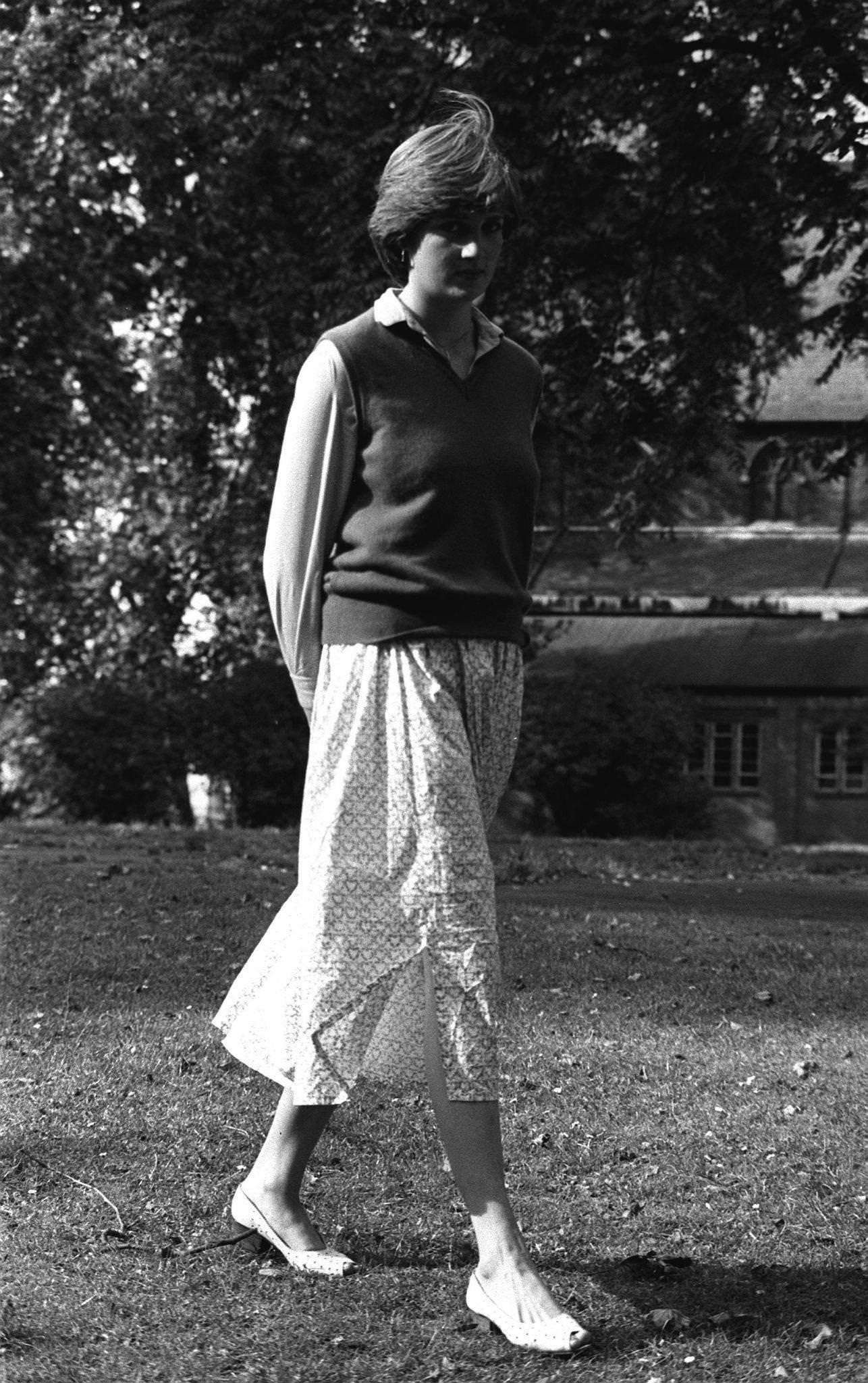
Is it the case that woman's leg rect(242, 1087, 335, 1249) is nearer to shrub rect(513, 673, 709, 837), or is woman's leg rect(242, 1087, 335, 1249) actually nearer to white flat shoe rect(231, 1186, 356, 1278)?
white flat shoe rect(231, 1186, 356, 1278)

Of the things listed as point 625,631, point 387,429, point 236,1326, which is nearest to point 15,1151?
point 236,1326

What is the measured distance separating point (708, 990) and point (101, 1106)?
301cm

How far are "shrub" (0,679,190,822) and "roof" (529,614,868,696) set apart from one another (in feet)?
20.8

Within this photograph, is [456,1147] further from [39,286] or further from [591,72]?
[39,286]

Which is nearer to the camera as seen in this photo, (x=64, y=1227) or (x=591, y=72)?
(x=64, y=1227)

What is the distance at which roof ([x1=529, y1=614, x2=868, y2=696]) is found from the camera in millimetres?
26328

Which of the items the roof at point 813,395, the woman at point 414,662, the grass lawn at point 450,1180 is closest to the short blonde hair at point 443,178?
the woman at point 414,662

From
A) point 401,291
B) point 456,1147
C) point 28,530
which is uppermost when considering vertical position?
point 28,530

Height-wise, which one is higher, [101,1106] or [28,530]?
[28,530]

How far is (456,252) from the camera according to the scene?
3.51 meters

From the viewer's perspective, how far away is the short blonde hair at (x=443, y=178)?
345cm

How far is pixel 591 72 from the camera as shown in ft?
Answer: 45.6

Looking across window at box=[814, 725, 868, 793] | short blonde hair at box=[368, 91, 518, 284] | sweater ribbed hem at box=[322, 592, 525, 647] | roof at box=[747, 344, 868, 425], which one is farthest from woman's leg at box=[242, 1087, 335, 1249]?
roof at box=[747, 344, 868, 425]

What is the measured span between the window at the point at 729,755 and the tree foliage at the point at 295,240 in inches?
192
